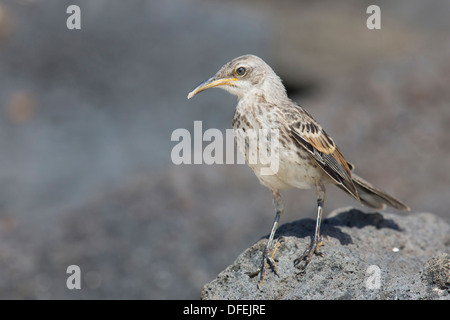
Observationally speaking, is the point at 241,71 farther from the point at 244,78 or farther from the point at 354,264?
the point at 354,264

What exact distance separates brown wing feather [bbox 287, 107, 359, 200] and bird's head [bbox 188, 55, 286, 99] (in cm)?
53

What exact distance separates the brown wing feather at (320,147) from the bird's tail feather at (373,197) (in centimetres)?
41

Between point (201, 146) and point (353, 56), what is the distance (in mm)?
8369

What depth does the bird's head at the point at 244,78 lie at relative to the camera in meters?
7.71

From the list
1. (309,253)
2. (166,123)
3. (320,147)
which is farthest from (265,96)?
(166,123)

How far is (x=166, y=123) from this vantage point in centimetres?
1673

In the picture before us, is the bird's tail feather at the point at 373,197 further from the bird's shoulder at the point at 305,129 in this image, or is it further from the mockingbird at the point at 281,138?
the bird's shoulder at the point at 305,129

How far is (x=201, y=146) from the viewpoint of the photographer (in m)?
14.4

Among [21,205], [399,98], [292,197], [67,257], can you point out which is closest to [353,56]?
[399,98]

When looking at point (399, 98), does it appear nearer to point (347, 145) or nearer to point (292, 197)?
point (347, 145)

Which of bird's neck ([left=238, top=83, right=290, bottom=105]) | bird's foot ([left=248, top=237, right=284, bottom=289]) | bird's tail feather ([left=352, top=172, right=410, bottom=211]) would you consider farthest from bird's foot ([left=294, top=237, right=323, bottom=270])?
bird's neck ([left=238, top=83, right=290, bottom=105])

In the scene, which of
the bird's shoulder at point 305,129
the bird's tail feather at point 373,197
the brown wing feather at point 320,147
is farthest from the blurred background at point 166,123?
the bird's shoulder at point 305,129

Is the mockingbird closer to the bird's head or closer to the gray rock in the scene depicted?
the bird's head

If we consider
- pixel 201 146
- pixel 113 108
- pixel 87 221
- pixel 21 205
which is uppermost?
pixel 113 108
